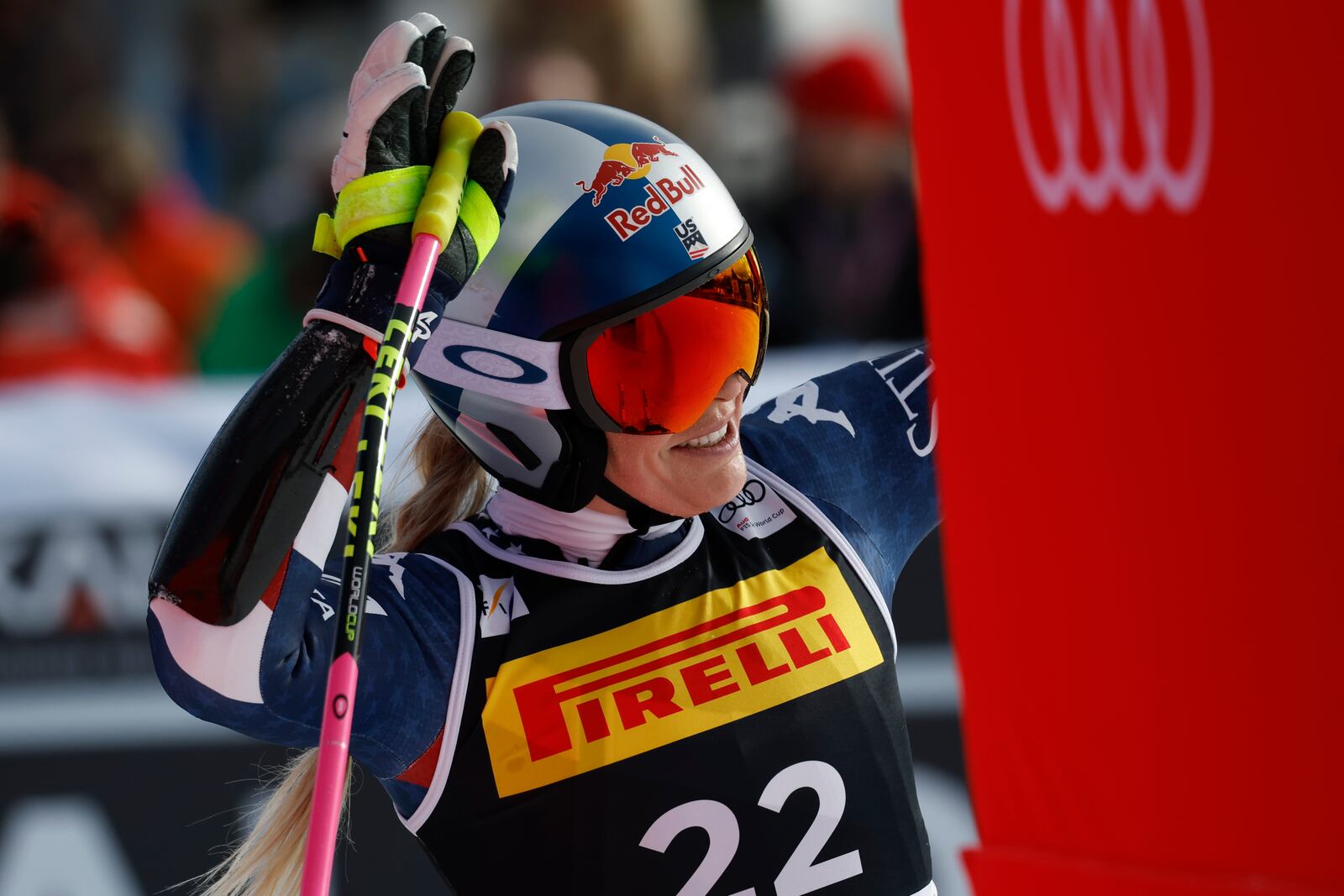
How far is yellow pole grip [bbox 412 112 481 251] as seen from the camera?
171cm

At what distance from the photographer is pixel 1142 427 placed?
1.12m

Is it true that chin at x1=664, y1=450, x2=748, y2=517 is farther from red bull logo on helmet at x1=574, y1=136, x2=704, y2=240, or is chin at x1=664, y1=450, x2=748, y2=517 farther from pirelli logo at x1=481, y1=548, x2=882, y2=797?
red bull logo on helmet at x1=574, y1=136, x2=704, y2=240

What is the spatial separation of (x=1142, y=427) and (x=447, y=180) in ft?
2.80

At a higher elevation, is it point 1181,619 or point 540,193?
point 540,193

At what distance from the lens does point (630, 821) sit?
2.05 meters

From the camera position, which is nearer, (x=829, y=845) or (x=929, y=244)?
(x=929, y=244)

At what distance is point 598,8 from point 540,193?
2.63 meters

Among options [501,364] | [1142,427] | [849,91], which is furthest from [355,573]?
[849,91]

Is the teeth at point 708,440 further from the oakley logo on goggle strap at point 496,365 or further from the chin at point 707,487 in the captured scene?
the oakley logo on goggle strap at point 496,365

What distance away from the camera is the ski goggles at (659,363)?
2086 mm

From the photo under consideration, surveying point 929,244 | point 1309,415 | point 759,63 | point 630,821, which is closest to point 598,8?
point 759,63

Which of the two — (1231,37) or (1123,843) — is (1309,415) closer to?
(1231,37)

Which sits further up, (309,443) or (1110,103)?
(1110,103)

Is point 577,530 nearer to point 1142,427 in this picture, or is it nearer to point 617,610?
point 617,610
